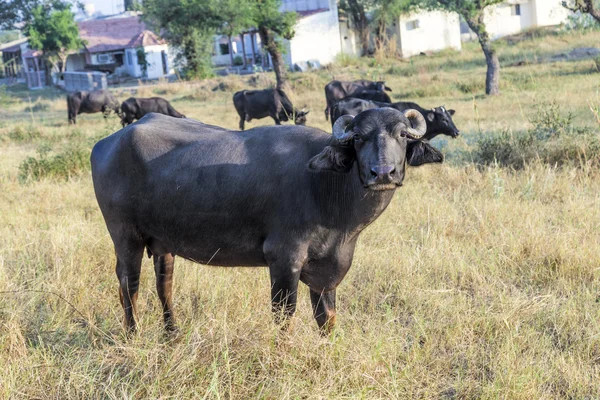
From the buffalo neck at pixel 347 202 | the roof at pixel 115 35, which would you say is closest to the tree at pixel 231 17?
the roof at pixel 115 35

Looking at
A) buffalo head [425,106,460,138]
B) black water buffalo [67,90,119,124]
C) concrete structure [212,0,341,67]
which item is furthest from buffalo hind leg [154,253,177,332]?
concrete structure [212,0,341,67]

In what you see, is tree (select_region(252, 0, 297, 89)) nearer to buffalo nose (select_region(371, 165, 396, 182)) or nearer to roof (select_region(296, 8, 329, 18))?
roof (select_region(296, 8, 329, 18))

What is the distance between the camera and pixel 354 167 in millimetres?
4047

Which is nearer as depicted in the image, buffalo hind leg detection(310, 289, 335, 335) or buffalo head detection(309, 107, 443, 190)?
buffalo head detection(309, 107, 443, 190)

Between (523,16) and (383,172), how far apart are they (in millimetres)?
48987

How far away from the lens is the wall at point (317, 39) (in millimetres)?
38062

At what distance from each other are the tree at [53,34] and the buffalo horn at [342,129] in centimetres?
4422

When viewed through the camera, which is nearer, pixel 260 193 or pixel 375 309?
pixel 260 193

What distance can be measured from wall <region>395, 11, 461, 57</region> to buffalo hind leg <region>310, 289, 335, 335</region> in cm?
3784

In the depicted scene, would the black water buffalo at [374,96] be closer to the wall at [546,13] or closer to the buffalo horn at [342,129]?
the buffalo horn at [342,129]

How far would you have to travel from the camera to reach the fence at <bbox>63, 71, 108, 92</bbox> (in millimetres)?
38375

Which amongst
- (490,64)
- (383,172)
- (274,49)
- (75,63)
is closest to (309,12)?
(274,49)

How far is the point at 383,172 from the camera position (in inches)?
141

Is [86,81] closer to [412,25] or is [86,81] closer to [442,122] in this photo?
[412,25]
